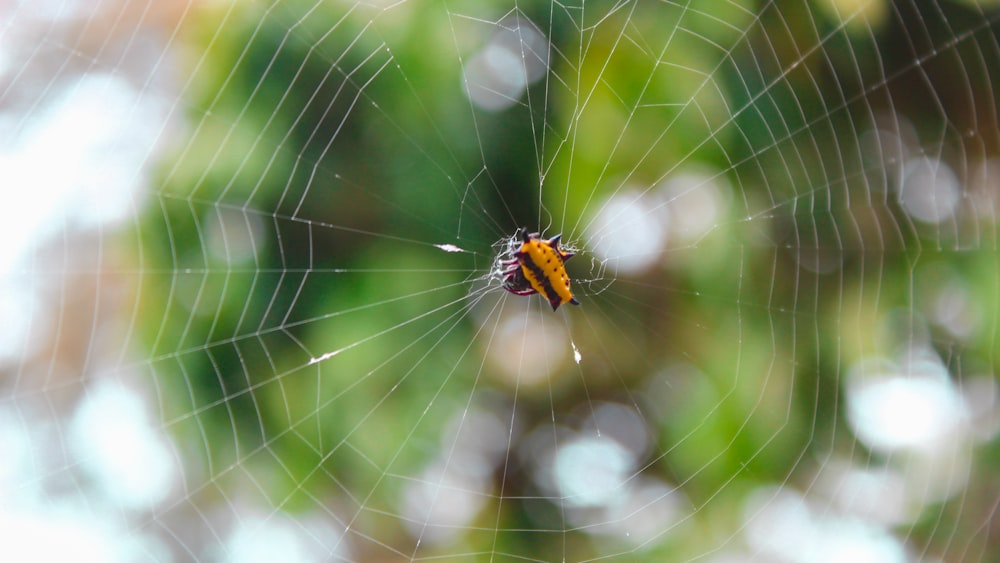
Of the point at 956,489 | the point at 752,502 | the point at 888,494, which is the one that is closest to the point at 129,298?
the point at 752,502

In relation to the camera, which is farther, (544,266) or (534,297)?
(534,297)

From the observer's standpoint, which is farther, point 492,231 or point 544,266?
point 492,231

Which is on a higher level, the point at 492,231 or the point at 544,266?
the point at 492,231

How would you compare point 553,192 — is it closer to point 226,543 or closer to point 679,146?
point 679,146
